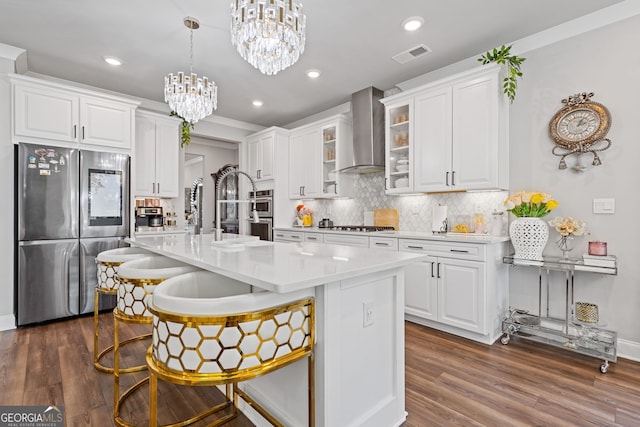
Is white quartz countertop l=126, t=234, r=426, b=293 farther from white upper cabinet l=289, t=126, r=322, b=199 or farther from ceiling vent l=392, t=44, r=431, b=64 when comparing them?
white upper cabinet l=289, t=126, r=322, b=199

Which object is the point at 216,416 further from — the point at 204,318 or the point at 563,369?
the point at 563,369

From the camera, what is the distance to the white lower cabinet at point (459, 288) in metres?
2.79

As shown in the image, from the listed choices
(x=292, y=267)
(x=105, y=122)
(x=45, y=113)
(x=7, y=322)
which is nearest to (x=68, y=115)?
(x=45, y=113)

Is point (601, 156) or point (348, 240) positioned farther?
point (348, 240)

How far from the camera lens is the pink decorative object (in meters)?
2.51

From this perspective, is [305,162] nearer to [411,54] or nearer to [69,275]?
[411,54]

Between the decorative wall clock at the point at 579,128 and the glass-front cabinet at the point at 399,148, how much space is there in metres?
1.37

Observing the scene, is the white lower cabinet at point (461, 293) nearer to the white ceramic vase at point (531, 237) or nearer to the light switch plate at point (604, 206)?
the white ceramic vase at point (531, 237)

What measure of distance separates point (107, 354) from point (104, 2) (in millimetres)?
2841

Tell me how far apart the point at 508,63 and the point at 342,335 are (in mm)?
3098

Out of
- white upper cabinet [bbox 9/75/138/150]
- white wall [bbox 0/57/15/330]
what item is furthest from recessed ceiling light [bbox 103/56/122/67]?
white wall [bbox 0/57/15/330]

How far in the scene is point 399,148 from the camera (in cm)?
381

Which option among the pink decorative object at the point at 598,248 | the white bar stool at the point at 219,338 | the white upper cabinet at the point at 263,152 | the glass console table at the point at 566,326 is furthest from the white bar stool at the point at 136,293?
the white upper cabinet at the point at 263,152

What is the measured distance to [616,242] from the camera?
2553mm
